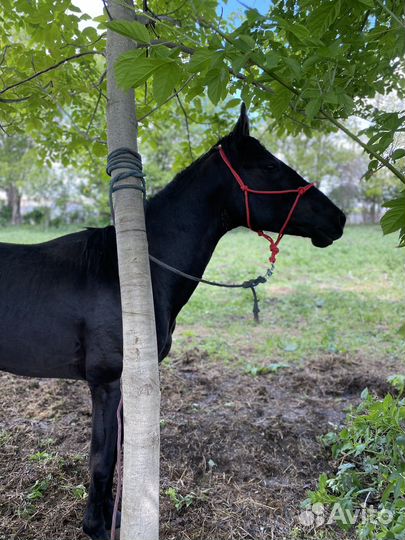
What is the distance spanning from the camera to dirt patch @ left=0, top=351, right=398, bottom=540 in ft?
8.29

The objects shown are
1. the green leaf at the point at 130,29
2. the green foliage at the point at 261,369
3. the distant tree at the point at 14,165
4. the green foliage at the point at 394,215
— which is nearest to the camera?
the green leaf at the point at 130,29

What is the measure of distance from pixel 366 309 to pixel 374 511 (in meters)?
5.41

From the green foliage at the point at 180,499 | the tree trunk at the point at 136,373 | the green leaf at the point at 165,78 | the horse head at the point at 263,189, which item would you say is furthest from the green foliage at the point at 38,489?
the green leaf at the point at 165,78

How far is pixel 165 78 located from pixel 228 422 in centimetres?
297

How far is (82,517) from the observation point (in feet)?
8.39

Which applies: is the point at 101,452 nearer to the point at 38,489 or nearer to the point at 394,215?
the point at 38,489

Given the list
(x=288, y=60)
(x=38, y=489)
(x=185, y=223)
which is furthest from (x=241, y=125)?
(x=38, y=489)

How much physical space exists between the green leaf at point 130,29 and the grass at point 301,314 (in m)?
4.17

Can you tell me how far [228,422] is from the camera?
3619 millimetres

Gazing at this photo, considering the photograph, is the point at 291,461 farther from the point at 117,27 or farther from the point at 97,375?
the point at 117,27

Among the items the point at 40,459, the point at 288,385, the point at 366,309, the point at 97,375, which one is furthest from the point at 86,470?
the point at 366,309

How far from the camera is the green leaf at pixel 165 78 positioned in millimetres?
1388

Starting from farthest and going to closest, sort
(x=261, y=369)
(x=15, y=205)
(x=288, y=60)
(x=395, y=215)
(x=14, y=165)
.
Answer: (x=15, y=205), (x=14, y=165), (x=261, y=369), (x=395, y=215), (x=288, y=60)

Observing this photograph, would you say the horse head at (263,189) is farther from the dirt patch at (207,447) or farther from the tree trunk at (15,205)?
the tree trunk at (15,205)
